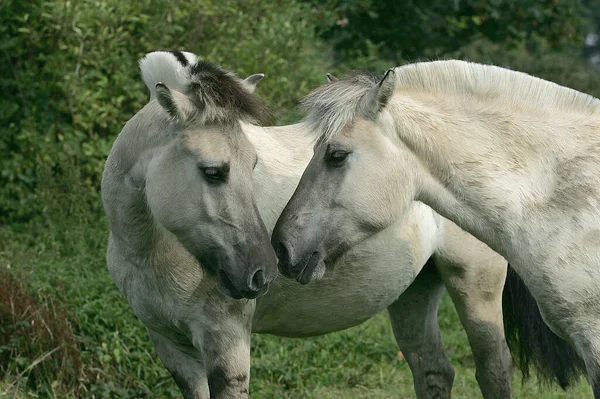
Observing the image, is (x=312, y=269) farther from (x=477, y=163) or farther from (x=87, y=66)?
(x=87, y=66)

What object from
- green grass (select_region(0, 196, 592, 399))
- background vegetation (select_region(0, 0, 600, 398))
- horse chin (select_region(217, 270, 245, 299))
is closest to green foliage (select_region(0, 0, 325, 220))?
background vegetation (select_region(0, 0, 600, 398))

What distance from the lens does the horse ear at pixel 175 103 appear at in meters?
4.34

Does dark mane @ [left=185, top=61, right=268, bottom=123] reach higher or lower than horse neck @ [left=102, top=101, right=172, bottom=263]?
higher

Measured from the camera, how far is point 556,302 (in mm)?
4227

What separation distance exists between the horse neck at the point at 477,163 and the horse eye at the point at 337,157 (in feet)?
0.90

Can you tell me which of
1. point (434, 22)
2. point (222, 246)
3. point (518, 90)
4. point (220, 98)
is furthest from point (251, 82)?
point (434, 22)

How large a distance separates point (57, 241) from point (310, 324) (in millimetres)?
3133

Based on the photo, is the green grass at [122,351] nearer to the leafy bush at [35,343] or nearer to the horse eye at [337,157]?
the leafy bush at [35,343]

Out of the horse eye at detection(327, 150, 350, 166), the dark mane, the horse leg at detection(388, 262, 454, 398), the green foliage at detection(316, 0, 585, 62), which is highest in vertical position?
the dark mane

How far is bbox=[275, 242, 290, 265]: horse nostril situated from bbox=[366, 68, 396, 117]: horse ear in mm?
723

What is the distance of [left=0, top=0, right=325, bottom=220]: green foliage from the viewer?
7.86 metres

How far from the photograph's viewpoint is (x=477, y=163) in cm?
443

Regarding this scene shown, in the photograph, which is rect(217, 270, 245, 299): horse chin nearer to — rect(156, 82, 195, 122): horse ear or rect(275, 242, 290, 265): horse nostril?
rect(275, 242, 290, 265): horse nostril

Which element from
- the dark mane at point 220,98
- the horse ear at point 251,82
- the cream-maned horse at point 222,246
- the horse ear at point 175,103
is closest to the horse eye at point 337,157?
the cream-maned horse at point 222,246
